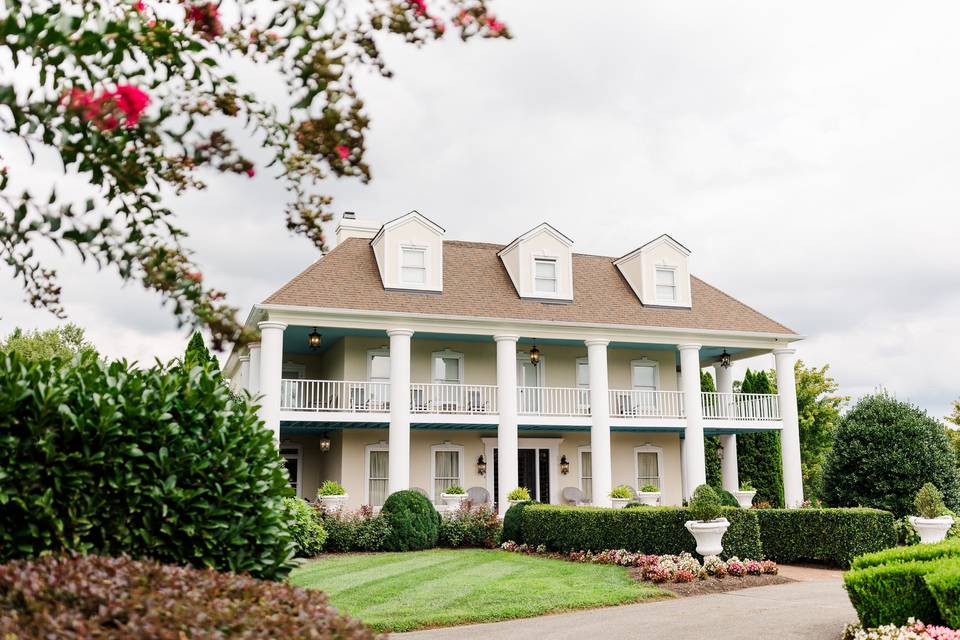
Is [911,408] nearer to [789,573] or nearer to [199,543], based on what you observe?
[789,573]

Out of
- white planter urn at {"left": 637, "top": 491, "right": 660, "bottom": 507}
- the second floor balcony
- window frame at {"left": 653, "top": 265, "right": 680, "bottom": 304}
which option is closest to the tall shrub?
the second floor balcony

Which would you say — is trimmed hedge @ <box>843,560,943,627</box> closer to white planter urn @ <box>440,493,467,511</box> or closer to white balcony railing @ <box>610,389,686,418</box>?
white planter urn @ <box>440,493,467,511</box>

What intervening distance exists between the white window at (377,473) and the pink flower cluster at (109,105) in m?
20.2

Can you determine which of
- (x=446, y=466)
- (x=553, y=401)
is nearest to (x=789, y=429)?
(x=553, y=401)

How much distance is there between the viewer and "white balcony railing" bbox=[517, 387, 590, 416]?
78.7 ft

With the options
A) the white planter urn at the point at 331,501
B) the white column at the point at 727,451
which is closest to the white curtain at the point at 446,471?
the white planter urn at the point at 331,501

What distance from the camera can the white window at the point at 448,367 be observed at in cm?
2469

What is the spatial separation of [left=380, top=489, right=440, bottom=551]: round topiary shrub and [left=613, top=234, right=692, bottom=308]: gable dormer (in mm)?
10060

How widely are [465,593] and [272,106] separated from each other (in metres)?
8.81

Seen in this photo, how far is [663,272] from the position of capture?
→ 26266 millimetres

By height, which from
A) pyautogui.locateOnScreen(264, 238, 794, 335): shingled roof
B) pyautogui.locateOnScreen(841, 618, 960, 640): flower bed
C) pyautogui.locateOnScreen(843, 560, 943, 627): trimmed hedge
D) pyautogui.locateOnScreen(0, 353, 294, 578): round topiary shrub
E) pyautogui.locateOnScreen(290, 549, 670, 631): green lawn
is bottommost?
pyautogui.locateOnScreen(290, 549, 670, 631): green lawn

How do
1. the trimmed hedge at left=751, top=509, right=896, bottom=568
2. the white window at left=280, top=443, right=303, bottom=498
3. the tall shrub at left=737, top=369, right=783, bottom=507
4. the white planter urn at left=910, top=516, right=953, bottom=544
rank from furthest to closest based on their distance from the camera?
the tall shrub at left=737, top=369, right=783, bottom=507
the white window at left=280, top=443, right=303, bottom=498
the trimmed hedge at left=751, top=509, right=896, bottom=568
the white planter urn at left=910, top=516, right=953, bottom=544

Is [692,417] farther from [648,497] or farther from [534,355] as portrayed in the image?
[534,355]

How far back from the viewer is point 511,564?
15.9 meters
